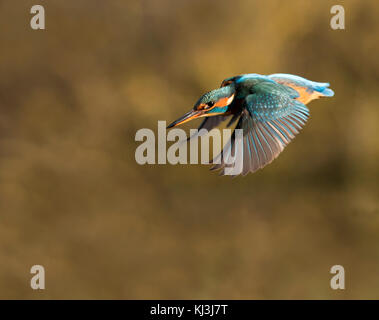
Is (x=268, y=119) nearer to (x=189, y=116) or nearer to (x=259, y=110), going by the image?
(x=259, y=110)

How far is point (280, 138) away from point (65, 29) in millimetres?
1561

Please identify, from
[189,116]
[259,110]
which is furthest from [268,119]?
[189,116]

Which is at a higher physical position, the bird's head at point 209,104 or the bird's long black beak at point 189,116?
the bird's head at point 209,104

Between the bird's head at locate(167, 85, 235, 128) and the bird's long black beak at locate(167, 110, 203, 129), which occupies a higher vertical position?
the bird's head at locate(167, 85, 235, 128)

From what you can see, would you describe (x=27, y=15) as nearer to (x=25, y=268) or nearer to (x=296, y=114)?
(x=25, y=268)

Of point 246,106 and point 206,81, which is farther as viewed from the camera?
point 206,81

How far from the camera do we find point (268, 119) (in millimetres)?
940

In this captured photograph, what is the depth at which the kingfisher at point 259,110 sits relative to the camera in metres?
0.90

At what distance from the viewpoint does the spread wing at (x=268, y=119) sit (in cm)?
90

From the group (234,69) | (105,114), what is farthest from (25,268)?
(234,69)

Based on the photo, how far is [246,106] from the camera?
0.94 meters

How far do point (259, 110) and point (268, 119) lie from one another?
2 cm

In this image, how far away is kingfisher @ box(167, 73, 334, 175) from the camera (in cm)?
90

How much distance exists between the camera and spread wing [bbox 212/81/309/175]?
90cm
